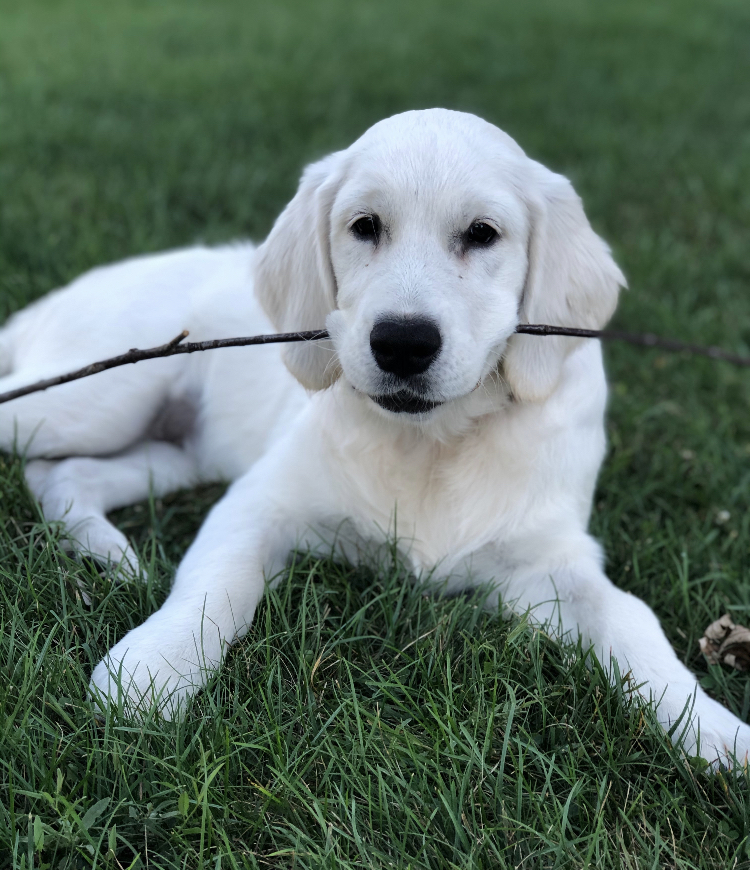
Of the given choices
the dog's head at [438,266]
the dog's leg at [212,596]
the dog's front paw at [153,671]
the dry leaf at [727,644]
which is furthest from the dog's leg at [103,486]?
the dry leaf at [727,644]

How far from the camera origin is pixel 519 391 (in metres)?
2.45

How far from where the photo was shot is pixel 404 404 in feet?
7.49

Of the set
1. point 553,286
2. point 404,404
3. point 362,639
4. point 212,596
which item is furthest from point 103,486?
point 553,286

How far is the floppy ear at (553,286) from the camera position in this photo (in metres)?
2.43

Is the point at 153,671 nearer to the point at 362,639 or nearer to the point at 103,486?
the point at 362,639

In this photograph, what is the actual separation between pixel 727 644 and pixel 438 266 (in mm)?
1290

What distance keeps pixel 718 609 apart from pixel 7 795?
1929mm

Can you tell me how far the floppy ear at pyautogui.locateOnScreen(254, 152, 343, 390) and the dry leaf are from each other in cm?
126

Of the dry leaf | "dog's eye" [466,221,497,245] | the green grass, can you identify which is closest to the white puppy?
"dog's eye" [466,221,497,245]

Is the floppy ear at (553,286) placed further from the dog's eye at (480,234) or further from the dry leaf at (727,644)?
the dry leaf at (727,644)

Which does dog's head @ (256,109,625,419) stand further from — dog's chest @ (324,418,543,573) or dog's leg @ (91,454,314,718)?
dog's leg @ (91,454,314,718)

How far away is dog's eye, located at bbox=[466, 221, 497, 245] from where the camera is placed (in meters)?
2.33

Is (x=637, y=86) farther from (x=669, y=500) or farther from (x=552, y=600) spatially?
(x=552, y=600)

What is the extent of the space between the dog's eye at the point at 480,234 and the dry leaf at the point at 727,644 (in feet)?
4.01
